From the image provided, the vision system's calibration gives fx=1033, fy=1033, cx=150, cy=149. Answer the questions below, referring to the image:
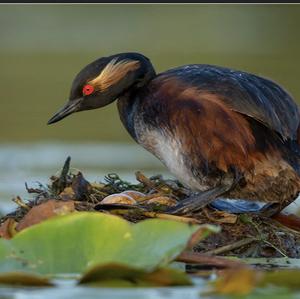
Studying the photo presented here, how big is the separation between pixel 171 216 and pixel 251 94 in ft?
2.99

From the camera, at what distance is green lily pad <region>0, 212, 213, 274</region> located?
177 inches

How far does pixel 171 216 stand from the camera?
6172 millimetres

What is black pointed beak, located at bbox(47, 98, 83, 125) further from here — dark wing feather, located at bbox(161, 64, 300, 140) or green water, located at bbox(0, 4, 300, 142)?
green water, located at bbox(0, 4, 300, 142)

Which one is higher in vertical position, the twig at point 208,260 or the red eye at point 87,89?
the red eye at point 87,89

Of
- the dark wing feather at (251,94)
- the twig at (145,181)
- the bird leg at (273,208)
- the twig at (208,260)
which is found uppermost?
the dark wing feather at (251,94)

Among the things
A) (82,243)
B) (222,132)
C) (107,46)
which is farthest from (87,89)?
(107,46)

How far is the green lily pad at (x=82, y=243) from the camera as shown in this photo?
14.8 ft

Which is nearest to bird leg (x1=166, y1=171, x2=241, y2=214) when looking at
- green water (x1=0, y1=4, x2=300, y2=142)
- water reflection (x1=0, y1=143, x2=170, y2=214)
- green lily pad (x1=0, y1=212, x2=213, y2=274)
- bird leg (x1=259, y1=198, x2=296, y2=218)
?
bird leg (x1=259, y1=198, x2=296, y2=218)

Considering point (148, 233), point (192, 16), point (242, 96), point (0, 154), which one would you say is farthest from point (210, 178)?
point (192, 16)

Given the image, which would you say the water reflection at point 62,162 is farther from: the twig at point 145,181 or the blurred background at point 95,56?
the twig at point 145,181

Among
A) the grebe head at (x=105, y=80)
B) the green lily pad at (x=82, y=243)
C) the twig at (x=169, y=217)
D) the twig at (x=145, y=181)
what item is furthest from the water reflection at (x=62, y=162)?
the green lily pad at (x=82, y=243)

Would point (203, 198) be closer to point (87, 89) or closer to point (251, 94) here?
point (251, 94)

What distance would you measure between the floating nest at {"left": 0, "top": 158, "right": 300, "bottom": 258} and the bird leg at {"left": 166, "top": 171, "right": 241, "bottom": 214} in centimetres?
5

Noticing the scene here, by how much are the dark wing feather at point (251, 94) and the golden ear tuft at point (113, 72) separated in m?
0.33
